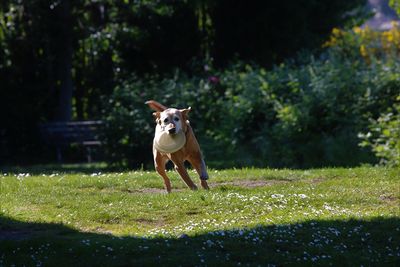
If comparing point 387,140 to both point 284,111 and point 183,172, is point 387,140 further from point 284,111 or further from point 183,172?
point 183,172

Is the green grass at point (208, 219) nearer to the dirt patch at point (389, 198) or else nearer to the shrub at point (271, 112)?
the dirt patch at point (389, 198)

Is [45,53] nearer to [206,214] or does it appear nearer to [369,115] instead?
[369,115]

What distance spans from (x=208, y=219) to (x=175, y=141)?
1.12 m

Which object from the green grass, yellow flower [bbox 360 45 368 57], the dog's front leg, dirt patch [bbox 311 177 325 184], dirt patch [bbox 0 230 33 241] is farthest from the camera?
yellow flower [bbox 360 45 368 57]

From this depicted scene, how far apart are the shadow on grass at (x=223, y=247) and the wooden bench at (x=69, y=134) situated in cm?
1251

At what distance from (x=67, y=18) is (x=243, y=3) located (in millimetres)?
4745

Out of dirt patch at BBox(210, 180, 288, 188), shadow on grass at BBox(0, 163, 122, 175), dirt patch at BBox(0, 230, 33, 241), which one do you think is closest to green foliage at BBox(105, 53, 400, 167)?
shadow on grass at BBox(0, 163, 122, 175)

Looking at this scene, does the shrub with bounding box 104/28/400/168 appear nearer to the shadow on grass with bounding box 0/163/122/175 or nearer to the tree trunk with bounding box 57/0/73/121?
the shadow on grass with bounding box 0/163/122/175

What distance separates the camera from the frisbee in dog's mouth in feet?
33.1

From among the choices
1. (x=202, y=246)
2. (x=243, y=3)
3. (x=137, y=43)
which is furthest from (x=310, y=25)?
(x=202, y=246)

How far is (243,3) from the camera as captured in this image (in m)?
23.4

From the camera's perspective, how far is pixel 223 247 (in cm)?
804

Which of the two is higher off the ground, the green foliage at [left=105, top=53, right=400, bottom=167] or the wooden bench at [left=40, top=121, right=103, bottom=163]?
the green foliage at [left=105, top=53, right=400, bottom=167]

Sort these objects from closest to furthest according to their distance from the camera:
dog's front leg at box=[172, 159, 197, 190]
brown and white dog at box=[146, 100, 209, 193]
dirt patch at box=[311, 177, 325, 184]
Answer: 1. brown and white dog at box=[146, 100, 209, 193]
2. dog's front leg at box=[172, 159, 197, 190]
3. dirt patch at box=[311, 177, 325, 184]
